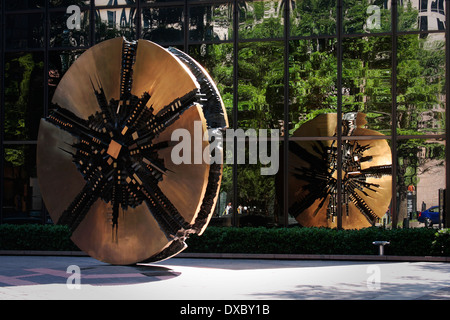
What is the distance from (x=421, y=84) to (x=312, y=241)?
597 cm

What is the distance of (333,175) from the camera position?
75.9 feet

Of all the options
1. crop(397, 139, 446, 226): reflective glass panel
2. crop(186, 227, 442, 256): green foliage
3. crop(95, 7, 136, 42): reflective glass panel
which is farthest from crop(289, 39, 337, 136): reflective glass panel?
crop(95, 7, 136, 42): reflective glass panel

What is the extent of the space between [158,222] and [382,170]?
9.71 metres

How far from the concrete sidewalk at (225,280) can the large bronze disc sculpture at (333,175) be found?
2.85m

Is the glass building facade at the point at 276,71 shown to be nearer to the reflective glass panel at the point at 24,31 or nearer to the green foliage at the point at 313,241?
the reflective glass panel at the point at 24,31

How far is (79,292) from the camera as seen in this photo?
13047 mm

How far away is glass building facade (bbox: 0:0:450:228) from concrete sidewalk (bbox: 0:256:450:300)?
3.38m

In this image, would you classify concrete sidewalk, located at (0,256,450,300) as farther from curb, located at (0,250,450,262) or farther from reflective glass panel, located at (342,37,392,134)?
reflective glass panel, located at (342,37,392,134)

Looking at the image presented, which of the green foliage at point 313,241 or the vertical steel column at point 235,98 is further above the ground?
the vertical steel column at point 235,98

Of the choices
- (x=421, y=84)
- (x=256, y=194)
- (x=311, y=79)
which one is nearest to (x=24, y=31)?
(x=256, y=194)

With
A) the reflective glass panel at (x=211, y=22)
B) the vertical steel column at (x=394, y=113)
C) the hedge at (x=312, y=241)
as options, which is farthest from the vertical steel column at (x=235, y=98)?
the vertical steel column at (x=394, y=113)

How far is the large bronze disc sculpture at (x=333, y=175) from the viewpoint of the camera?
22.9 meters
